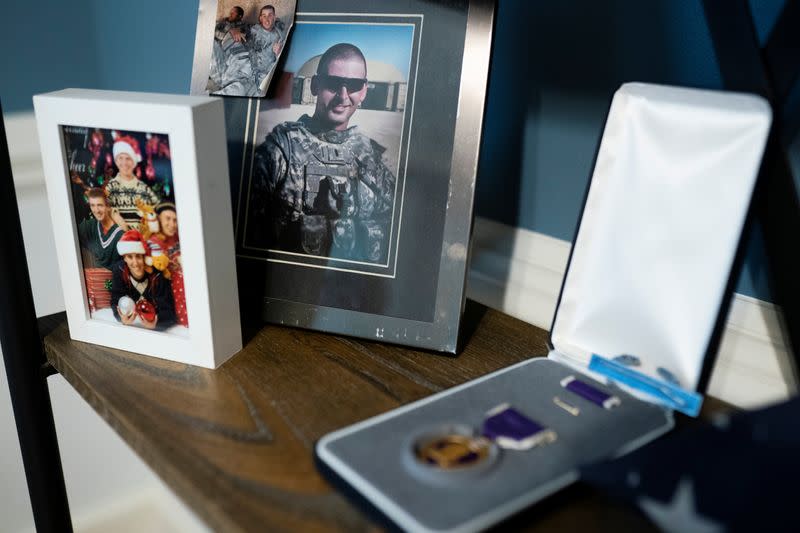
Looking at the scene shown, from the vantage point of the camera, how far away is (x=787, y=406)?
1.15 feet

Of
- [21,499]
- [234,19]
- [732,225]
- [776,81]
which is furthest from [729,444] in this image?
[21,499]

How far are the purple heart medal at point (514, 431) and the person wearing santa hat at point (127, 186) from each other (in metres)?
0.30

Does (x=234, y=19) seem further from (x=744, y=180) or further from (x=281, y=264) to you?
(x=744, y=180)

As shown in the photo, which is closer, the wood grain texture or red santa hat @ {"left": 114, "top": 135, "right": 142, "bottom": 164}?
the wood grain texture

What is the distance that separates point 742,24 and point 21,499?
116 centimetres

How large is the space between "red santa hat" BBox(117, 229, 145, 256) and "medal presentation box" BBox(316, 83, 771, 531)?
0.77 ft

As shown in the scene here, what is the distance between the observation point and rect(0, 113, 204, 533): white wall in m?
1.00

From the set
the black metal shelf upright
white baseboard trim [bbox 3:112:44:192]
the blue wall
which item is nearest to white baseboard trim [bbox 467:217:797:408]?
the blue wall

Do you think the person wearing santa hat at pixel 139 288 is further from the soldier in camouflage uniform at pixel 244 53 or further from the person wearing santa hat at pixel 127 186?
the soldier in camouflage uniform at pixel 244 53

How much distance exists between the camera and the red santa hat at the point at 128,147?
1.70ft

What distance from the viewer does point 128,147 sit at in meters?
0.52

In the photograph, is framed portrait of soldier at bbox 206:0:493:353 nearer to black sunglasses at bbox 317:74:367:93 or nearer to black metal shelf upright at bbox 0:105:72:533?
black sunglasses at bbox 317:74:367:93

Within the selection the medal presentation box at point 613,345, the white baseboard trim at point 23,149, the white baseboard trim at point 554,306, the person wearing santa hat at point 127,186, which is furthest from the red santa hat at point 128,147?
the white baseboard trim at point 23,149

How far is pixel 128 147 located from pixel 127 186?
0.03 meters
